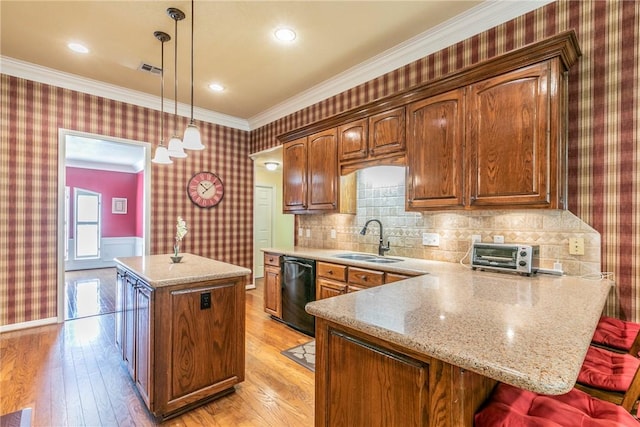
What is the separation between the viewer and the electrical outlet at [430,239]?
2.80m

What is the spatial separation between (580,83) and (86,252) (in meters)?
9.51

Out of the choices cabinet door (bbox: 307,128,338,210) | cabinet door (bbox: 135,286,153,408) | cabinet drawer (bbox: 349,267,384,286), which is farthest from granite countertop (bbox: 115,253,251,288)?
cabinet door (bbox: 307,128,338,210)

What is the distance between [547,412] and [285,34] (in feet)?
10.1

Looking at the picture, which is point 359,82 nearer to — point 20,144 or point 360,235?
point 360,235

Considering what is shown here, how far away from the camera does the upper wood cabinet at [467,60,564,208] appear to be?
Answer: 1.86m

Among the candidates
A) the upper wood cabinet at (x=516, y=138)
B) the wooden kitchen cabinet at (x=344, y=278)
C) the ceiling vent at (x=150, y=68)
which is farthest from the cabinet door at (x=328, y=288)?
the ceiling vent at (x=150, y=68)

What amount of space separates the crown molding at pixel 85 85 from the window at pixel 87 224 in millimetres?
4760

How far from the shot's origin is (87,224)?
764 centimetres

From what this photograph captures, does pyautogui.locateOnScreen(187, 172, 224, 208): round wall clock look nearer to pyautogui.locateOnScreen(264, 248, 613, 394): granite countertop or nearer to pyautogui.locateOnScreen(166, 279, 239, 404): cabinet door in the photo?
pyautogui.locateOnScreen(166, 279, 239, 404): cabinet door

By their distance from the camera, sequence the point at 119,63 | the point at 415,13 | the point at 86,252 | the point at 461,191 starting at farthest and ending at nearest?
the point at 86,252 < the point at 119,63 < the point at 415,13 < the point at 461,191

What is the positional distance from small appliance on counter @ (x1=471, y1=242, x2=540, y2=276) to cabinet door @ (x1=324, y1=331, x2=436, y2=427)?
1477 millimetres

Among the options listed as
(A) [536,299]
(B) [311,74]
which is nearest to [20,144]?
(B) [311,74]

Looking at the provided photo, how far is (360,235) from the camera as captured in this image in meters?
3.55

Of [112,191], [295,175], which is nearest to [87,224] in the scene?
[112,191]
